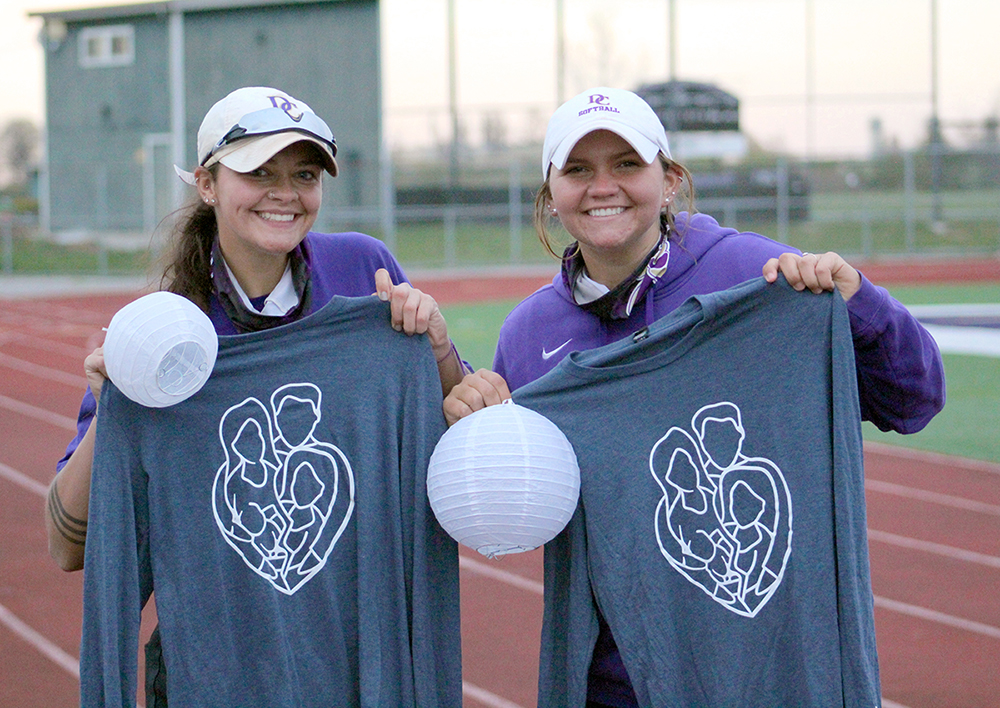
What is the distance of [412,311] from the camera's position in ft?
8.74

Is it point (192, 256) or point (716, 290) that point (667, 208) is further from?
point (192, 256)

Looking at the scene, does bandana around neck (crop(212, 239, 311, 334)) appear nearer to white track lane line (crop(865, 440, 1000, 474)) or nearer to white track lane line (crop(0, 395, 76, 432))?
white track lane line (crop(865, 440, 1000, 474))

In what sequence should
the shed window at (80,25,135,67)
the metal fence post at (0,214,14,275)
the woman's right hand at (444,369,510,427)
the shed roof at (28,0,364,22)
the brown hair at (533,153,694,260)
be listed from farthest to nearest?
the shed window at (80,25,135,67), the shed roof at (28,0,364,22), the metal fence post at (0,214,14,275), the brown hair at (533,153,694,260), the woman's right hand at (444,369,510,427)

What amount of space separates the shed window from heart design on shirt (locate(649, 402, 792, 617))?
34.7 meters

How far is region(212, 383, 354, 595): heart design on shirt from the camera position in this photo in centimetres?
270

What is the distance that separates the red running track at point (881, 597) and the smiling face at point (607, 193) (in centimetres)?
246

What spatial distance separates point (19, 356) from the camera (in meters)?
14.3

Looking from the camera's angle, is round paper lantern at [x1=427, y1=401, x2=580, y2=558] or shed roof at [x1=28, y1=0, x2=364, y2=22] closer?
round paper lantern at [x1=427, y1=401, x2=580, y2=558]

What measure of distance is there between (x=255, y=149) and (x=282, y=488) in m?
0.86

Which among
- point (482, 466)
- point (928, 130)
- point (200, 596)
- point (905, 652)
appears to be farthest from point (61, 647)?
point (928, 130)

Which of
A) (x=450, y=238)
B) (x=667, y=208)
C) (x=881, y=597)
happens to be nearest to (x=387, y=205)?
(x=450, y=238)

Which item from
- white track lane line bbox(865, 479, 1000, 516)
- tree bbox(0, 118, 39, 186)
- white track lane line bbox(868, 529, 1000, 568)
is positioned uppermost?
tree bbox(0, 118, 39, 186)

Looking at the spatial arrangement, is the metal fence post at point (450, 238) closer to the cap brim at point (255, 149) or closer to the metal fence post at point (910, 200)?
the metal fence post at point (910, 200)

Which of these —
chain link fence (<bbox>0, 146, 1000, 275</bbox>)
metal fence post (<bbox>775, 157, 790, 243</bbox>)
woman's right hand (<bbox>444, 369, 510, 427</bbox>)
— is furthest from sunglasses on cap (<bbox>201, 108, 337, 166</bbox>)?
metal fence post (<bbox>775, 157, 790, 243</bbox>)
